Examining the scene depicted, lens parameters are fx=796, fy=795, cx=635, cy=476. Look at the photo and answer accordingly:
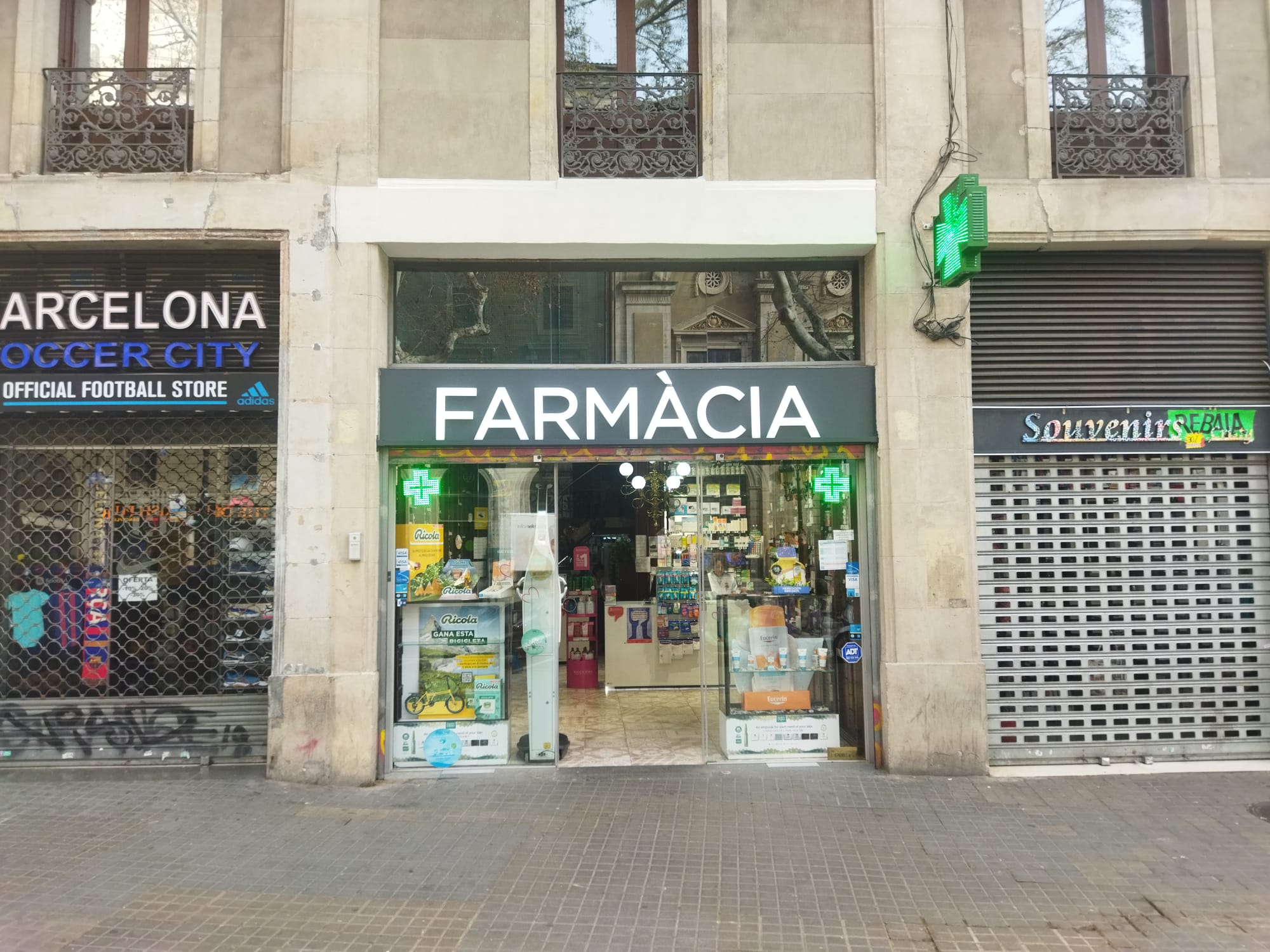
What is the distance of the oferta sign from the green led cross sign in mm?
1365

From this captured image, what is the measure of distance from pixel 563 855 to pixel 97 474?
5.73 metres

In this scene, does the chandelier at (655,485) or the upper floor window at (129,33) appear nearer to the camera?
the upper floor window at (129,33)

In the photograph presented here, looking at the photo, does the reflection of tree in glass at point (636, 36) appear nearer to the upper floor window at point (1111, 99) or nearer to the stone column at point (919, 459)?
the stone column at point (919, 459)

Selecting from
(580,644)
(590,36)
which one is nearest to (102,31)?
(590,36)

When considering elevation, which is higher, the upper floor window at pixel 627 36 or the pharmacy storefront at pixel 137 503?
the upper floor window at pixel 627 36

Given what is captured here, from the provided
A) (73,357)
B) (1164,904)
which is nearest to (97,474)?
(73,357)

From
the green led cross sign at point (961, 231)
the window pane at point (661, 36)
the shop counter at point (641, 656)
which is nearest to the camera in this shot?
the green led cross sign at point (961, 231)

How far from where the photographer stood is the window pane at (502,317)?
294 inches

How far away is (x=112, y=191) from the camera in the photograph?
7012 mm

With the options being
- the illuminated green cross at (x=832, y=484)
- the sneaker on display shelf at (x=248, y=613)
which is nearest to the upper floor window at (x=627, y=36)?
the illuminated green cross at (x=832, y=484)

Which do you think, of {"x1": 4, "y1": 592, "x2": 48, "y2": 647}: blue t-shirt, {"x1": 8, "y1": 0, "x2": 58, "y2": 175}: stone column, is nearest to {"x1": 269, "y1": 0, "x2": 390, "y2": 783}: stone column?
{"x1": 8, "y1": 0, "x2": 58, "y2": 175}: stone column

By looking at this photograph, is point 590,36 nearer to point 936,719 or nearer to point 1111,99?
point 1111,99

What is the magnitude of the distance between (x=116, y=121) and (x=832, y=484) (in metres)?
7.42

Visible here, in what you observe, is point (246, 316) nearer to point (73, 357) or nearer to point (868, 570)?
point (73, 357)
